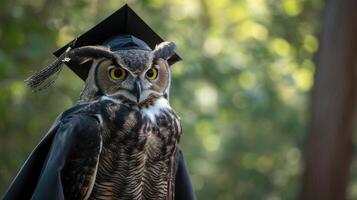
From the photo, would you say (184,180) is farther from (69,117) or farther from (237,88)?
(237,88)

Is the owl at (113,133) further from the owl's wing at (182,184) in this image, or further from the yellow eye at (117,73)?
the owl's wing at (182,184)

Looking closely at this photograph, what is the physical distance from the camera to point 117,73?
2.75 meters

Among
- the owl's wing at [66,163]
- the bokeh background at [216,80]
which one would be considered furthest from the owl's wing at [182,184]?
the bokeh background at [216,80]

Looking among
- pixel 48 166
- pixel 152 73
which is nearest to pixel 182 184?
pixel 152 73

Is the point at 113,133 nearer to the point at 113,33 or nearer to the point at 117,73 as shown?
the point at 117,73

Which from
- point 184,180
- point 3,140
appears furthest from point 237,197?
point 184,180

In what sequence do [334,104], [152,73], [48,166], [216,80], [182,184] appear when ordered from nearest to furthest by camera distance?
1. [48,166]
2. [152,73]
3. [182,184]
4. [334,104]
5. [216,80]

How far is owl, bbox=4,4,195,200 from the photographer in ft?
8.68

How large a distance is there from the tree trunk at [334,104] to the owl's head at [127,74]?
415 centimetres

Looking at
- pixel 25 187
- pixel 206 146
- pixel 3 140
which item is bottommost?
pixel 206 146

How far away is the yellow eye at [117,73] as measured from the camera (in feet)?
8.98

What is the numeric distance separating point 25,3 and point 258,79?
2982 mm

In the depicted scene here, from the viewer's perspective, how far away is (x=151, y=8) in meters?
6.46

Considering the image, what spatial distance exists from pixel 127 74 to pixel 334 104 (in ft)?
14.2
